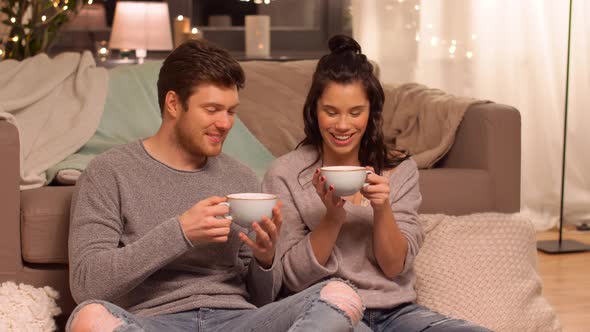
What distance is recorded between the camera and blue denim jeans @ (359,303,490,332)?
6.37ft

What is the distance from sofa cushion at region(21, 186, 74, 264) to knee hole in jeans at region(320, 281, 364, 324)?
942 mm

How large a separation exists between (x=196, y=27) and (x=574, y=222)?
2.32m

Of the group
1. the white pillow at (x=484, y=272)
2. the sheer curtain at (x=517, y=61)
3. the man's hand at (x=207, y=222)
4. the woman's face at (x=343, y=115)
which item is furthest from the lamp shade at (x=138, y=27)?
the man's hand at (x=207, y=222)

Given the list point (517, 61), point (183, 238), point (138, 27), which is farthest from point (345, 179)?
point (138, 27)

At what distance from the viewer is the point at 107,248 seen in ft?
5.88

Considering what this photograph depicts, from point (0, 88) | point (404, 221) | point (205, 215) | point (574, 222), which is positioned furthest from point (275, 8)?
point (205, 215)

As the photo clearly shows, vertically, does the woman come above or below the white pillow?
above

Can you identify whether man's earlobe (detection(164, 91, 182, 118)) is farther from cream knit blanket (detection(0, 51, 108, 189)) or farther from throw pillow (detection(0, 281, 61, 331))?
cream knit blanket (detection(0, 51, 108, 189))

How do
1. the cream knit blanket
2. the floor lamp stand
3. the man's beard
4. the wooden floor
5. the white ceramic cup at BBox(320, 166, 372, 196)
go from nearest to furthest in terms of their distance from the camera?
the white ceramic cup at BBox(320, 166, 372, 196), the man's beard, the cream knit blanket, the wooden floor, the floor lamp stand

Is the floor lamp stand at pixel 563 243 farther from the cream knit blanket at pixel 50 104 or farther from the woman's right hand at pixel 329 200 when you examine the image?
the woman's right hand at pixel 329 200

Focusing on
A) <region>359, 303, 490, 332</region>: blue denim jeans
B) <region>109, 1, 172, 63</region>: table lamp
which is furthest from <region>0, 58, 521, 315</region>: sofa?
<region>109, 1, 172, 63</region>: table lamp

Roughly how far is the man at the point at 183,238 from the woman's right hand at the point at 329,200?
5.0 inches

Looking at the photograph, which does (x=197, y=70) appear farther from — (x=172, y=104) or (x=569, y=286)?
(x=569, y=286)

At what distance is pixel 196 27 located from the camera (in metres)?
5.29
